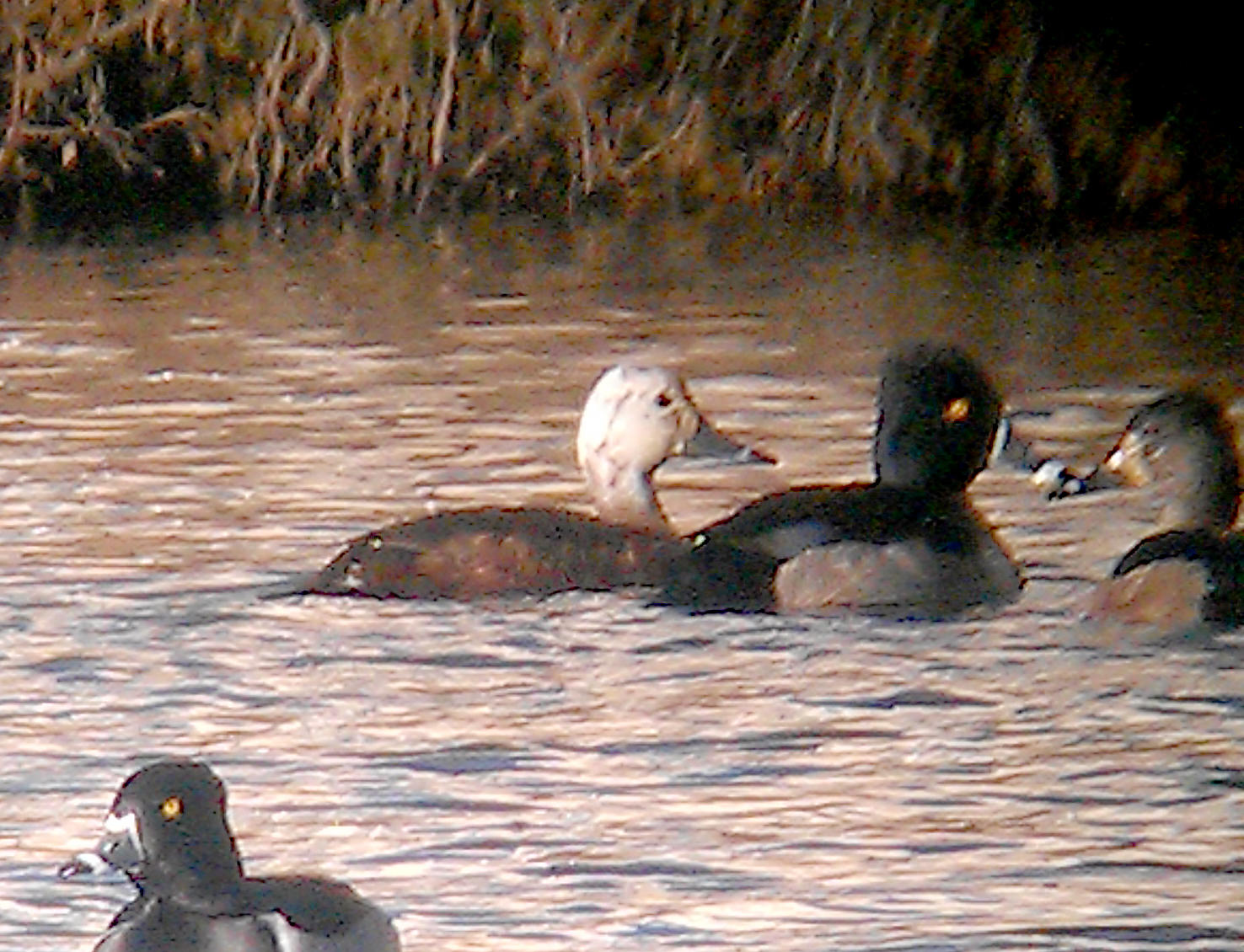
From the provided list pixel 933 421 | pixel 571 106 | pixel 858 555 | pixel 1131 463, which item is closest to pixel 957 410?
pixel 933 421

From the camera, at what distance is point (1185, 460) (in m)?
5.29

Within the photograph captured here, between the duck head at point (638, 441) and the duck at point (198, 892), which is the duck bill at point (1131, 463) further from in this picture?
the duck at point (198, 892)

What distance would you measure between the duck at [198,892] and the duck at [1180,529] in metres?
1.76

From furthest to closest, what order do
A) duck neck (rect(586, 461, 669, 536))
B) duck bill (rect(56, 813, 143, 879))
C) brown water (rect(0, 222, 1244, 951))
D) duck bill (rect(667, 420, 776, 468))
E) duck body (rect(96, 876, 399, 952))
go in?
duck bill (rect(667, 420, 776, 468))
duck neck (rect(586, 461, 669, 536))
brown water (rect(0, 222, 1244, 951))
duck bill (rect(56, 813, 143, 879))
duck body (rect(96, 876, 399, 952))

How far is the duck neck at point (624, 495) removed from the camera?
18.0ft

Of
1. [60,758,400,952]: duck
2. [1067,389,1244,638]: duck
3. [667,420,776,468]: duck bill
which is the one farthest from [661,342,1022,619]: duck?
[60,758,400,952]: duck

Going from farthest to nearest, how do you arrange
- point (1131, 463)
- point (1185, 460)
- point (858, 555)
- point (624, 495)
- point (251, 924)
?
point (624, 495) < point (1131, 463) < point (1185, 460) < point (858, 555) < point (251, 924)

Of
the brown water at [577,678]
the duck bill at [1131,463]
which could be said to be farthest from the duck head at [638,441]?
the duck bill at [1131,463]

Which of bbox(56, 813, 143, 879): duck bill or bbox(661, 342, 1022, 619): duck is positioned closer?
bbox(56, 813, 143, 879): duck bill

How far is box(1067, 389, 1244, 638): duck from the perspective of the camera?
15.4ft

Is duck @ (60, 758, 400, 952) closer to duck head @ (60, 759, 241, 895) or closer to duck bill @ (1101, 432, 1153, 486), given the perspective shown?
duck head @ (60, 759, 241, 895)

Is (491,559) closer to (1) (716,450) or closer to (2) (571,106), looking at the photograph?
(1) (716,450)

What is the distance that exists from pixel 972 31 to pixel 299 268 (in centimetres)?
178

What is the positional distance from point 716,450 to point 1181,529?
38.1 inches
